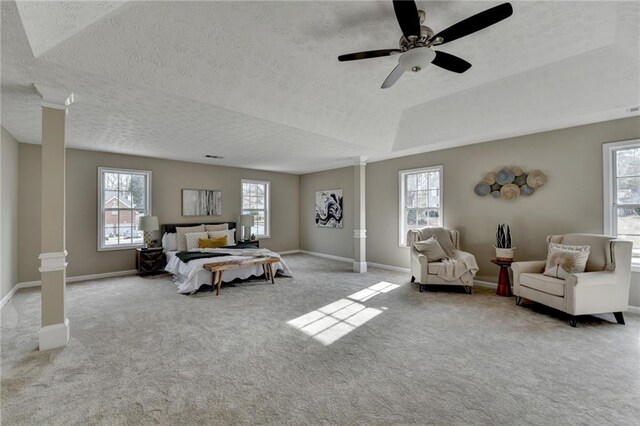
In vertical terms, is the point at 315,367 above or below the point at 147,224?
below

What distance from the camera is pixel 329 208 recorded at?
778 cm

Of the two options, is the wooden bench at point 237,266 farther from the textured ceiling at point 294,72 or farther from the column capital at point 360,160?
the column capital at point 360,160

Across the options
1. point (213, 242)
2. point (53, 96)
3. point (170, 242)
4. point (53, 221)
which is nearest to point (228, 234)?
point (213, 242)

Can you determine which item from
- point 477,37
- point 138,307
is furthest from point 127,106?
point 477,37

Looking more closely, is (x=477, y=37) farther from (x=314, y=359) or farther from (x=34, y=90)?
(x=34, y=90)

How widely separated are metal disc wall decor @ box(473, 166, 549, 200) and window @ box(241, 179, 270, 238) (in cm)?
540

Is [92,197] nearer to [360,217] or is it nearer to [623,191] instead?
[360,217]

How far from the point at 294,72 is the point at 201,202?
467 centimetres

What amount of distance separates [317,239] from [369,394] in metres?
6.22

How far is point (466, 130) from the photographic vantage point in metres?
4.43

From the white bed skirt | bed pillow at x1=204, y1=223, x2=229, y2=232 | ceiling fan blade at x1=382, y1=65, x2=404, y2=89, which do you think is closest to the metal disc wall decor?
ceiling fan blade at x1=382, y1=65, x2=404, y2=89

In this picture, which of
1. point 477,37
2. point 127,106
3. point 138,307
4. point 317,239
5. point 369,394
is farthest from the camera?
point 317,239

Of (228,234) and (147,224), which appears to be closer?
(147,224)

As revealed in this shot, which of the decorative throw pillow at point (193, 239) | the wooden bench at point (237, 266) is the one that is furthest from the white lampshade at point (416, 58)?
the decorative throw pillow at point (193, 239)
